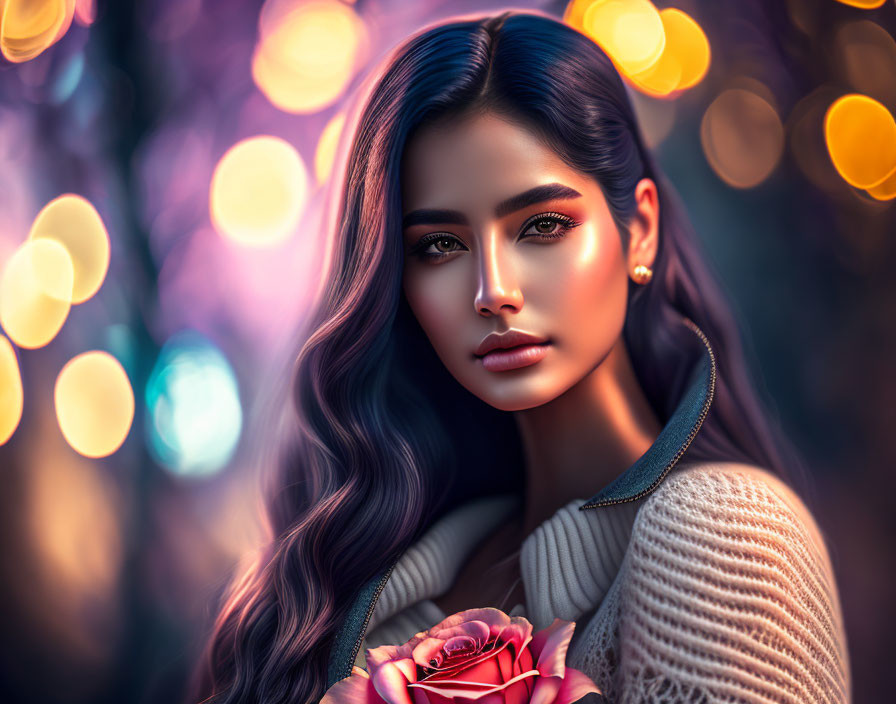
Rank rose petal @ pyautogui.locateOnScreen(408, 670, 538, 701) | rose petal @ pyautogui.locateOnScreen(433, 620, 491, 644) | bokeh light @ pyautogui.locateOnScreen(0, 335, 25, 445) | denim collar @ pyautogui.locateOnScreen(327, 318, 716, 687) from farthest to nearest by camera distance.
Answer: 1. bokeh light @ pyautogui.locateOnScreen(0, 335, 25, 445)
2. denim collar @ pyautogui.locateOnScreen(327, 318, 716, 687)
3. rose petal @ pyautogui.locateOnScreen(433, 620, 491, 644)
4. rose petal @ pyautogui.locateOnScreen(408, 670, 538, 701)

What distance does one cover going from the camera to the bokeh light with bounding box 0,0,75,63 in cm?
160

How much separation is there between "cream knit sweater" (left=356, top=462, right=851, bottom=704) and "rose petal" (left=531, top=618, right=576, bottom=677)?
12 cm

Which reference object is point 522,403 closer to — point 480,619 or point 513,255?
point 513,255

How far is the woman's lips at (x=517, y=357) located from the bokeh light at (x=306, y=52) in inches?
32.3

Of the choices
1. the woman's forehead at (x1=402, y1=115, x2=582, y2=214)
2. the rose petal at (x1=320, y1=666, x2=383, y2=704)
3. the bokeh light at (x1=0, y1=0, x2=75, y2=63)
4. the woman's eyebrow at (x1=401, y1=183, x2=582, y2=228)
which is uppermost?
the bokeh light at (x1=0, y1=0, x2=75, y2=63)

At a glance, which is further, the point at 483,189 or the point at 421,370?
the point at 421,370

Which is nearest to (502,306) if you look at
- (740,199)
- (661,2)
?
(740,199)

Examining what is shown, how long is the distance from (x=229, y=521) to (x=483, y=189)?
0.96 metres

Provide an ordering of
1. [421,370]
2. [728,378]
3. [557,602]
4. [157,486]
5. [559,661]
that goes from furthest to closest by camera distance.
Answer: [157,486]
[421,370]
[728,378]
[557,602]
[559,661]

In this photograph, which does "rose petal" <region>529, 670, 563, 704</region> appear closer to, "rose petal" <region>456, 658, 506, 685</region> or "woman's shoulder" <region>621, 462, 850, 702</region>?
"rose petal" <region>456, 658, 506, 685</region>

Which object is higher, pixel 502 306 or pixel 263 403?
pixel 502 306

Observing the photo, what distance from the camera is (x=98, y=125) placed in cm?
166

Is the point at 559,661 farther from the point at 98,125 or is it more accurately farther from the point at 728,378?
the point at 98,125

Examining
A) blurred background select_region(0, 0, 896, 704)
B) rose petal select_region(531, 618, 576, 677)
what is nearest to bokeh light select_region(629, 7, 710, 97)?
blurred background select_region(0, 0, 896, 704)
